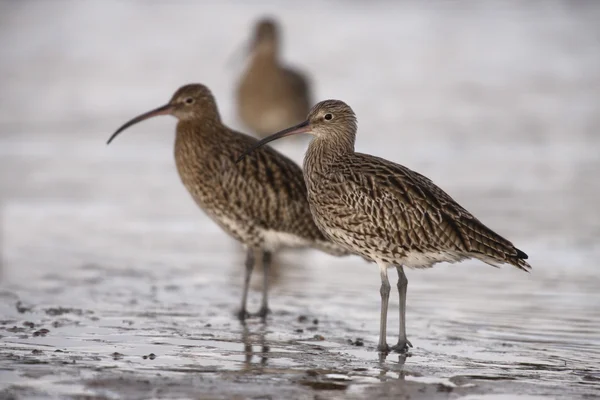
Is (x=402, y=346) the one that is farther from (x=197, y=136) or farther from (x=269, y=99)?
(x=269, y=99)

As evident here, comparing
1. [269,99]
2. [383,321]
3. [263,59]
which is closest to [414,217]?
[383,321]

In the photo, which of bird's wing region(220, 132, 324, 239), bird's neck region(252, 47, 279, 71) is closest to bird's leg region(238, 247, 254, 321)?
bird's wing region(220, 132, 324, 239)

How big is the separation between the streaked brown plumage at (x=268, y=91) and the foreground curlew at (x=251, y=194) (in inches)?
324

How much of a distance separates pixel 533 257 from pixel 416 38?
50.2 feet

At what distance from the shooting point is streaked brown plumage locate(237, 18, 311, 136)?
18062mm

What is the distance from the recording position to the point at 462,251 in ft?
25.4

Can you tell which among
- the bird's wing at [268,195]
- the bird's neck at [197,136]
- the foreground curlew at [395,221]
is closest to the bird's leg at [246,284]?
the bird's wing at [268,195]

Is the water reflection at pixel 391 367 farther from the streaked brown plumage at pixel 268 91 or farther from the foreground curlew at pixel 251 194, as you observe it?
the streaked brown plumage at pixel 268 91

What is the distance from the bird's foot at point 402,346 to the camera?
7691mm

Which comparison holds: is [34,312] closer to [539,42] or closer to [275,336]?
[275,336]

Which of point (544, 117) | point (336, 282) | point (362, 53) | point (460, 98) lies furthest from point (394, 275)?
point (362, 53)

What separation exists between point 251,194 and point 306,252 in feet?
8.00

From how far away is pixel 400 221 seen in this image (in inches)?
309

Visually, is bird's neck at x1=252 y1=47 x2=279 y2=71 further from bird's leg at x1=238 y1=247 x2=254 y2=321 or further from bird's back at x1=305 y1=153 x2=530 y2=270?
bird's back at x1=305 y1=153 x2=530 y2=270
